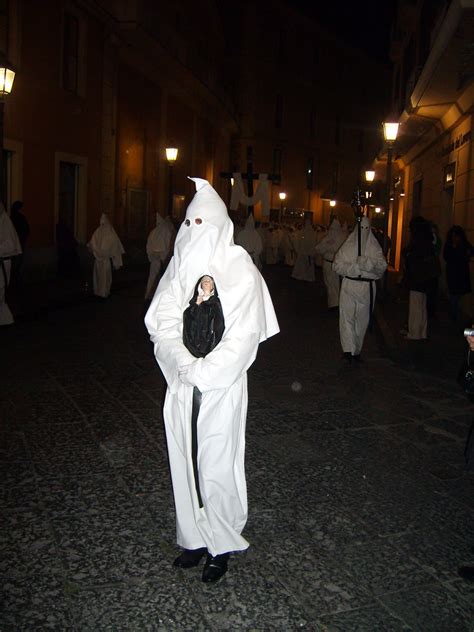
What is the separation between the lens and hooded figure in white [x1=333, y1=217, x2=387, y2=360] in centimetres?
868

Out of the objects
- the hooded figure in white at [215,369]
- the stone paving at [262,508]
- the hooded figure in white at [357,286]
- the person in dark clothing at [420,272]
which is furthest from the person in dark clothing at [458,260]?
the hooded figure in white at [215,369]

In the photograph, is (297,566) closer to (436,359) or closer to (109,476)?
(109,476)

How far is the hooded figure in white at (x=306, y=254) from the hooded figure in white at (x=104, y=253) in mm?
8911

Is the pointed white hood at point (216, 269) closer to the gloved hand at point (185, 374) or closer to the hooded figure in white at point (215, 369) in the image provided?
the hooded figure in white at point (215, 369)

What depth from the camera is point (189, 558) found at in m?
3.38

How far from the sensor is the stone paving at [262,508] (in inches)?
121

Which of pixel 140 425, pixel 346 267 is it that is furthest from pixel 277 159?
pixel 140 425

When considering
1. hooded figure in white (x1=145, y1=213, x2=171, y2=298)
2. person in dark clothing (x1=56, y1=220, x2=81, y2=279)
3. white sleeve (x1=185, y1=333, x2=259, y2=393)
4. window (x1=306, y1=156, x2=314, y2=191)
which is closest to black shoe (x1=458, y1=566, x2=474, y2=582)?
white sleeve (x1=185, y1=333, x2=259, y2=393)

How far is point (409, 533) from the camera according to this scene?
3.85 metres

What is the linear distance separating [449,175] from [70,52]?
1023 cm

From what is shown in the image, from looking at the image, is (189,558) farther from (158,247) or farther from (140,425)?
(158,247)

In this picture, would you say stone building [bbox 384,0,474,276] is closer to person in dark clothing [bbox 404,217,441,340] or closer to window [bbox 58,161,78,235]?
person in dark clothing [bbox 404,217,441,340]

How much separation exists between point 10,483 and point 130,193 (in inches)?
757

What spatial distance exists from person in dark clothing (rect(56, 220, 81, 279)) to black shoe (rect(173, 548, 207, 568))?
15.0 m
